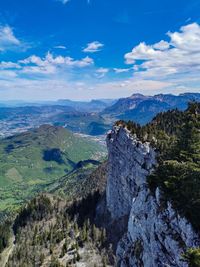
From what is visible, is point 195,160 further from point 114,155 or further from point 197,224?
point 114,155

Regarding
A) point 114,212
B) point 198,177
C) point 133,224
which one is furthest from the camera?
Result: point 114,212

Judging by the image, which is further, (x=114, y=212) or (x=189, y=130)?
(x=114, y=212)

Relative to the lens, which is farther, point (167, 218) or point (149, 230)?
point (149, 230)

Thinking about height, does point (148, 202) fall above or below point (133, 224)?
above

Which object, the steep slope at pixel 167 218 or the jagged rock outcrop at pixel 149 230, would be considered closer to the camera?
the steep slope at pixel 167 218

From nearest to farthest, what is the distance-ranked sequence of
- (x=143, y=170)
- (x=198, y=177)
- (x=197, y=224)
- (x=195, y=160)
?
(x=197, y=224), (x=198, y=177), (x=195, y=160), (x=143, y=170)

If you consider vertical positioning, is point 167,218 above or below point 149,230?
above

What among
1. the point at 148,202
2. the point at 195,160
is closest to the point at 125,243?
the point at 148,202

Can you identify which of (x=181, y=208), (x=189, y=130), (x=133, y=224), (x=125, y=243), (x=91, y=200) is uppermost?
(x=189, y=130)

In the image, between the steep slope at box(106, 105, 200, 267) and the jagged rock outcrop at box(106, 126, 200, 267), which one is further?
the jagged rock outcrop at box(106, 126, 200, 267)

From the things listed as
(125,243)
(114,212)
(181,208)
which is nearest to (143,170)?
(114,212)
